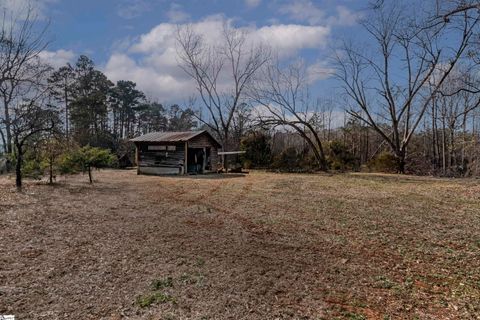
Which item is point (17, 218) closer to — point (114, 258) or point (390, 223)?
point (114, 258)

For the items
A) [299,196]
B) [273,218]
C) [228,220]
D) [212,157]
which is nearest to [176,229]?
[228,220]

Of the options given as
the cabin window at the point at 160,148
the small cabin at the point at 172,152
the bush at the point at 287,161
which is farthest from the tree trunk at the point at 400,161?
the cabin window at the point at 160,148

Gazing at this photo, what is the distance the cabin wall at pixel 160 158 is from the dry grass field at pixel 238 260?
9770 millimetres

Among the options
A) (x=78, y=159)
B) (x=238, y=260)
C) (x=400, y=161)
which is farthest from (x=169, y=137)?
(x=238, y=260)

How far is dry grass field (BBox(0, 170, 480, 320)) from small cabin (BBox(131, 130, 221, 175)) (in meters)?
9.74

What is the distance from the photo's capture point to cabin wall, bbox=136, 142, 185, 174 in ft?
61.1

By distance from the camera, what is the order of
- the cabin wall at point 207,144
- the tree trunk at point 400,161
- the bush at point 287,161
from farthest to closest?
the bush at point 287,161, the tree trunk at point 400,161, the cabin wall at point 207,144

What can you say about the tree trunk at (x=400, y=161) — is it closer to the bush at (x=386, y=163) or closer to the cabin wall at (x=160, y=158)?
the bush at (x=386, y=163)

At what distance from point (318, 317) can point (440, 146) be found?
30834 millimetres

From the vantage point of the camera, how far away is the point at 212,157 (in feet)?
69.8

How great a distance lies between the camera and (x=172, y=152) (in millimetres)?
18734

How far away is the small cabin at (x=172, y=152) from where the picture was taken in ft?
60.9

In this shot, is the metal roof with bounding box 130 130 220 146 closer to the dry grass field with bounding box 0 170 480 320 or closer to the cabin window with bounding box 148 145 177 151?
the cabin window with bounding box 148 145 177 151

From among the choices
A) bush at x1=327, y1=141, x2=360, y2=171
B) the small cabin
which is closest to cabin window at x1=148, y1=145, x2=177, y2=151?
the small cabin
